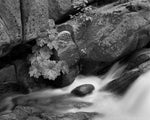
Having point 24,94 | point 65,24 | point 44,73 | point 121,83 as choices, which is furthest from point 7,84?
point 121,83

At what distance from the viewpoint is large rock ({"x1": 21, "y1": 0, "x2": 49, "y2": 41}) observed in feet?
22.0

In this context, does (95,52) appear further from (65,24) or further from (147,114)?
(147,114)

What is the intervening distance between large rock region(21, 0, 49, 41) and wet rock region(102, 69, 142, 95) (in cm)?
223

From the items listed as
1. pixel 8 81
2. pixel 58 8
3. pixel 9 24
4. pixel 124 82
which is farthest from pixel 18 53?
pixel 124 82

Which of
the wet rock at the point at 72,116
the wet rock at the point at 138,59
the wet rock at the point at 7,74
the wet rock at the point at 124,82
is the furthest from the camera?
the wet rock at the point at 138,59

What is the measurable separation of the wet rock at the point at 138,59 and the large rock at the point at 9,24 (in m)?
3.07

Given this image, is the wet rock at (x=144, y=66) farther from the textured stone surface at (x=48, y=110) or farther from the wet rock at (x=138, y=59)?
the textured stone surface at (x=48, y=110)

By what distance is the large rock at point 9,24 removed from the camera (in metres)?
6.30

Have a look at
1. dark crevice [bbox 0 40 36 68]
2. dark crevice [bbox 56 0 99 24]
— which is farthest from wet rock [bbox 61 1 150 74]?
dark crevice [bbox 0 40 36 68]

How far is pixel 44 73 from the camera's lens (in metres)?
7.40

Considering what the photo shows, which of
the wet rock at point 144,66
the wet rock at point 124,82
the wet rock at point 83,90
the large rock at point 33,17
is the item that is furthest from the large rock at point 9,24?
the wet rock at point 144,66

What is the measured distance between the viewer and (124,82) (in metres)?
7.30

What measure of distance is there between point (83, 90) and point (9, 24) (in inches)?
97.3

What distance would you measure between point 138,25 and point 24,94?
354 cm
